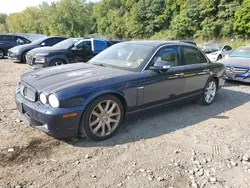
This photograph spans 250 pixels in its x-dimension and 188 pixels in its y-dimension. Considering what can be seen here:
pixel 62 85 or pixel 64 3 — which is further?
pixel 64 3

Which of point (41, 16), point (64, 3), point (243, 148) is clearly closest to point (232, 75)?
Result: point (243, 148)

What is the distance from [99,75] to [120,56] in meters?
0.94

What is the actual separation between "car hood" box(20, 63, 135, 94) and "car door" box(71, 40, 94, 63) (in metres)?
5.25

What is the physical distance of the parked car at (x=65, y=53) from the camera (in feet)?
28.2

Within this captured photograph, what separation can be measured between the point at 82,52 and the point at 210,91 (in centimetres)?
561

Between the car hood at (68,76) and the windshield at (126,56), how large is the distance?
24 cm

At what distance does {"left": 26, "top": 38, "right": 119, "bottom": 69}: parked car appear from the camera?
8.61m

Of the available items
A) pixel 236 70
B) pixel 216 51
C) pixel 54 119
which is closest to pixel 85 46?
pixel 236 70

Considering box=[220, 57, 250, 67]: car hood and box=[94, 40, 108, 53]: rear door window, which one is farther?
box=[94, 40, 108, 53]: rear door window

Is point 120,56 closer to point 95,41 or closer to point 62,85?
point 62,85

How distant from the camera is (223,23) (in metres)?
34.1

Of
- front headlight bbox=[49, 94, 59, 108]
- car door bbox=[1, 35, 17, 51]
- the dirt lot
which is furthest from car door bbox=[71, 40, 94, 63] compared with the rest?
car door bbox=[1, 35, 17, 51]

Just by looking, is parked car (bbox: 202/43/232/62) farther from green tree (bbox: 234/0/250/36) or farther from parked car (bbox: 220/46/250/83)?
green tree (bbox: 234/0/250/36)

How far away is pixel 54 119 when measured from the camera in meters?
3.11
